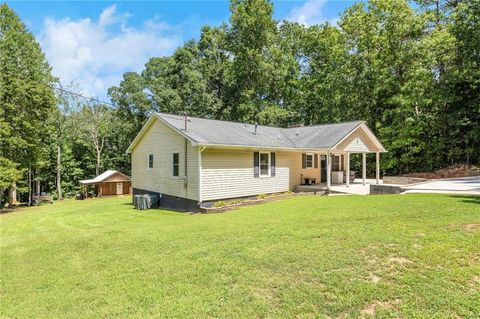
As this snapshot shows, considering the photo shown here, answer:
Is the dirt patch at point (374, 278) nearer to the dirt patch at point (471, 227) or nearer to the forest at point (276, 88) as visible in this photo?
the dirt patch at point (471, 227)

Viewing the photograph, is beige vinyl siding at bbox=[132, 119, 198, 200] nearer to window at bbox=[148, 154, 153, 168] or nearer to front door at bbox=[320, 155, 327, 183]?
window at bbox=[148, 154, 153, 168]

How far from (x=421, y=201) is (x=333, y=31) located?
1078 inches

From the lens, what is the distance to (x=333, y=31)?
3291cm

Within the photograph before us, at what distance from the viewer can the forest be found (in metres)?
22.2

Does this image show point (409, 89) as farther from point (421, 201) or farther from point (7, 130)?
point (7, 130)

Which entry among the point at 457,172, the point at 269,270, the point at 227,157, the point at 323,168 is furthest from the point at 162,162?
the point at 457,172

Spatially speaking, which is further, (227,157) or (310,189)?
(310,189)

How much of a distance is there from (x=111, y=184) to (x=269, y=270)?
Answer: 27977mm

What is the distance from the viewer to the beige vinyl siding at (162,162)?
14173 millimetres

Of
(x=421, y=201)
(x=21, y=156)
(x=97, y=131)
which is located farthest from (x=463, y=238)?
(x=97, y=131)

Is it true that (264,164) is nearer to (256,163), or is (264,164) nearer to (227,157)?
(256,163)

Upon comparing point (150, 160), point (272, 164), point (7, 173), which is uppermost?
point (150, 160)

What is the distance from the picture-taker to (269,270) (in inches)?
212

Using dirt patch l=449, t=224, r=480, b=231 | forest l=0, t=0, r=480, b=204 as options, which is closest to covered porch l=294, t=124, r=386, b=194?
forest l=0, t=0, r=480, b=204
